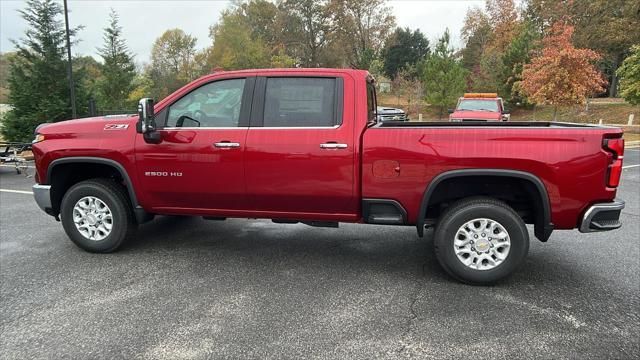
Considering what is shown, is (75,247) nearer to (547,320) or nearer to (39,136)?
(39,136)

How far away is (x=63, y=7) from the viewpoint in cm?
1504

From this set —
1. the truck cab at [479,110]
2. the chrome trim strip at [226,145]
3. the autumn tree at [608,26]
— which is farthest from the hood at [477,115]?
the autumn tree at [608,26]

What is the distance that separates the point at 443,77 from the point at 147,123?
93.5ft

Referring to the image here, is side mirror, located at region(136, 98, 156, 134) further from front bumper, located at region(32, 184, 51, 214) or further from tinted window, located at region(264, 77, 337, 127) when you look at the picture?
front bumper, located at region(32, 184, 51, 214)

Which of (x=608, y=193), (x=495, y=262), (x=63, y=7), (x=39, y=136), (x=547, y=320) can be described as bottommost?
(x=547, y=320)

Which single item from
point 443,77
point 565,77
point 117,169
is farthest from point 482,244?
point 443,77

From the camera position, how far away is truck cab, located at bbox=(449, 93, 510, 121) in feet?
48.1

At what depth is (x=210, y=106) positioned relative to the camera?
4.37 metres

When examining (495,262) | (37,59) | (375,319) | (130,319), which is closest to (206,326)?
(130,319)

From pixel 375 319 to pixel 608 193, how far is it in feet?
7.14

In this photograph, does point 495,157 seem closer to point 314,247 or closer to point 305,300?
point 305,300

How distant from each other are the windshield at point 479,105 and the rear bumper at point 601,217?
497 inches

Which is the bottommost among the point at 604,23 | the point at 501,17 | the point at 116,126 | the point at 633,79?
the point at 116,126

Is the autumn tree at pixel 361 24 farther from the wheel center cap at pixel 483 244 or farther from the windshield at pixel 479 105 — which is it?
the wheel center cap at pixel 483 244
